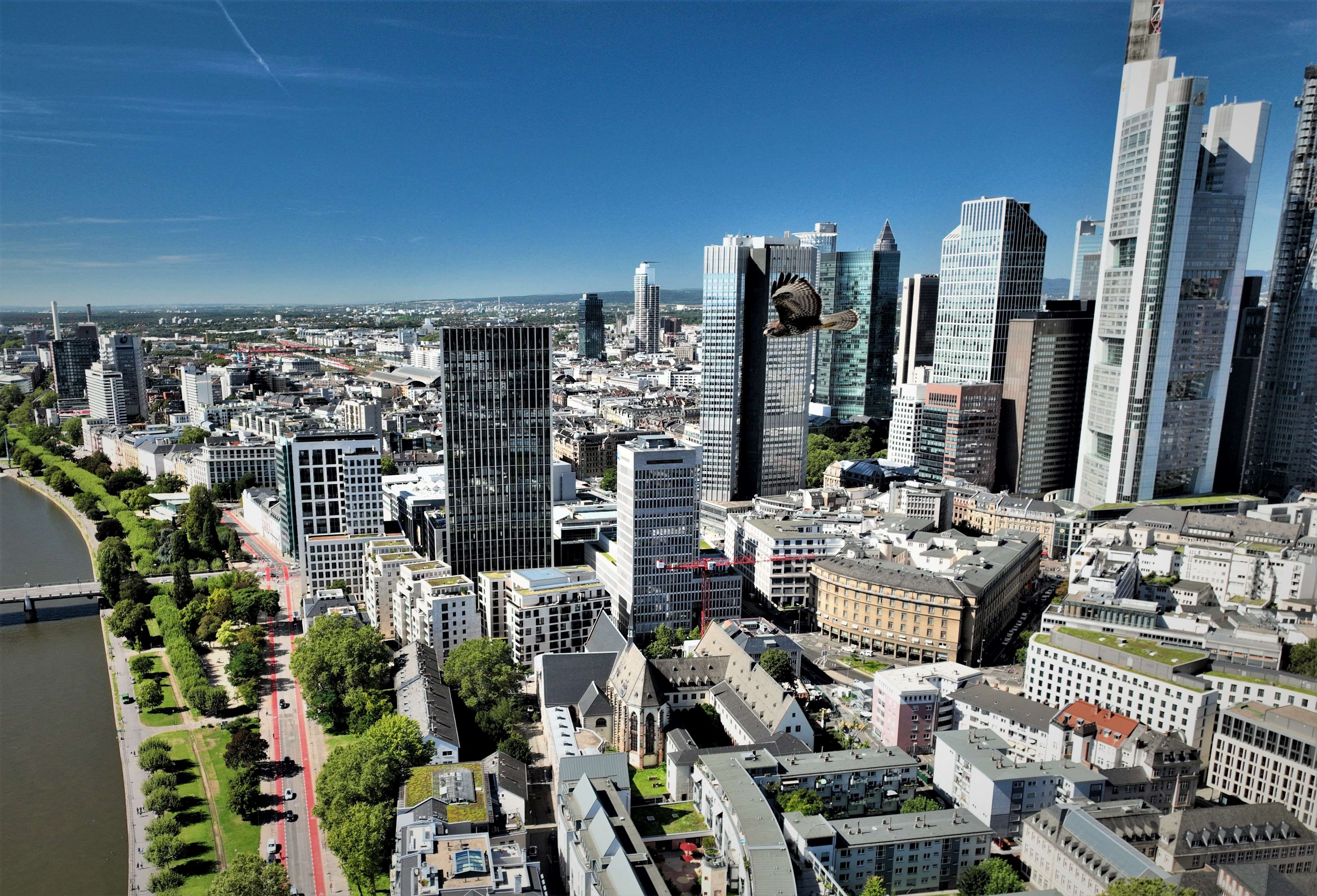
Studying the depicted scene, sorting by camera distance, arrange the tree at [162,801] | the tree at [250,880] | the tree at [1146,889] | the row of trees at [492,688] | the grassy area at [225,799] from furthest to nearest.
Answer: the row of trees at [492,688] < the tree at [162,801] < the grassy area at [225,799] < the tree at [250,880] < the tree at [1146,889]

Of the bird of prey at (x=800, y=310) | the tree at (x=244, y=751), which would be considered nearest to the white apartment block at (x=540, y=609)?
the tree at (x=244, y=751)

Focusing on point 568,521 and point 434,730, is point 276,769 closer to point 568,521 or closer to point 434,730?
point 434,730

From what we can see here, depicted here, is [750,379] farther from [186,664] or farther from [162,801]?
[162,801]

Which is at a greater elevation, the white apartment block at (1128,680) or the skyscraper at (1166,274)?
the skyscraper at (1166,274)

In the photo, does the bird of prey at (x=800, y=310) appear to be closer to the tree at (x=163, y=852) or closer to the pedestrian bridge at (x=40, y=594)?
the tree at (x=163, y=852)

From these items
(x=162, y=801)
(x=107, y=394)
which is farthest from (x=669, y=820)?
(x=107, y=394)

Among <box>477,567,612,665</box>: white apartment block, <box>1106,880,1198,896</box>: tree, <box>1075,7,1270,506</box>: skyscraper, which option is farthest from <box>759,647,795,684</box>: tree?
<box>1075,7,1270,506</box>: skyscraper
